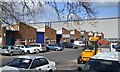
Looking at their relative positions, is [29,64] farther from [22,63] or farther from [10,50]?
[10,50]

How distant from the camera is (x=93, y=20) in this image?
10.9m

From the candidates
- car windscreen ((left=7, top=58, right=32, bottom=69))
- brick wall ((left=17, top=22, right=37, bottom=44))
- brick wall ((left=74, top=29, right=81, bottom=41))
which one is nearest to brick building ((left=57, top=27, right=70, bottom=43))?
brick wall ((left=74, top=29, right=81, bottom=41))

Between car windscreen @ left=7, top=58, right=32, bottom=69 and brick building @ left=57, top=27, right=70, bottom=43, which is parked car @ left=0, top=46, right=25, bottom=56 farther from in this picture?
brick building @ left=57, top=27, right=70, bottom=43

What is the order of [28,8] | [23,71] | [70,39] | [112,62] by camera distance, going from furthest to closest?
[70,39] → [23,71] → [28,8] → [112,62]

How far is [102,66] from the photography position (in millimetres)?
9312

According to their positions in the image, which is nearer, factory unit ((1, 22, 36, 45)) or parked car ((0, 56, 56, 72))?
parked car ((0, 56, 56, 72))

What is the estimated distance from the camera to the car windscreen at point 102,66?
29.6 ft

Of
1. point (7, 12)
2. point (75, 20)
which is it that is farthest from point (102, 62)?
point (7, 12)

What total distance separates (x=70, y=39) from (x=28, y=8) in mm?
67959

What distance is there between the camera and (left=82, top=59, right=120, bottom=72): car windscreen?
901cm

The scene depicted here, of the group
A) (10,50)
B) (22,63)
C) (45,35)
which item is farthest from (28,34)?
(22,63)

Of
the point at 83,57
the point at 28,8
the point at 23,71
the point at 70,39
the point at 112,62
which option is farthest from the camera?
the point at 70,39

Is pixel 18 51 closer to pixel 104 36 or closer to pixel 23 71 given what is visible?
pixel 23 71

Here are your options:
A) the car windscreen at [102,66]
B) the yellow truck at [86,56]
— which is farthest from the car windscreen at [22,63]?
the yellow truck at [86,56]
